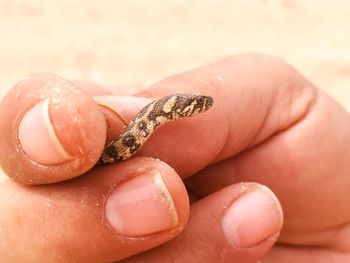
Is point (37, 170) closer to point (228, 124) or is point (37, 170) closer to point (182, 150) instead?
point (182, 150)

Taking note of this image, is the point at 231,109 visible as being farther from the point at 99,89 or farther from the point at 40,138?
the point at 40,138

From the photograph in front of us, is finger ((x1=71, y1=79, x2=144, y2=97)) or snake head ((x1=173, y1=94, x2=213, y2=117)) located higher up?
snake head ((x1=173, y1=94, x2=213, y2=117))

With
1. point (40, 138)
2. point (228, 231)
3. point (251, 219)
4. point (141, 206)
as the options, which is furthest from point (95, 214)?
point (251, 219)

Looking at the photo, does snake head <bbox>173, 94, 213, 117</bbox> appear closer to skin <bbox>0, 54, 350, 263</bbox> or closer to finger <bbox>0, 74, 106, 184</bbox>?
skin <bbox>0, 54, 350, 263</bbox>

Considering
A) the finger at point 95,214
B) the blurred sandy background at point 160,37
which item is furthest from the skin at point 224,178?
the blurred sandy background at point 160,37

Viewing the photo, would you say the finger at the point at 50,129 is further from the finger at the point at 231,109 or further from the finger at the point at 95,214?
the finger at the point at 231,109

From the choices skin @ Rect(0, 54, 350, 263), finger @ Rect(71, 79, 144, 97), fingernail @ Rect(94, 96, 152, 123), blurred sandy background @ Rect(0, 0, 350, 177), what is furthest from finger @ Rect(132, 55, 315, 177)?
blurred sandy background @ Rect(0, 0, 350, 177)

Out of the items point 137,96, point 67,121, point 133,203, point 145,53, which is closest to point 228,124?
point 137,96
